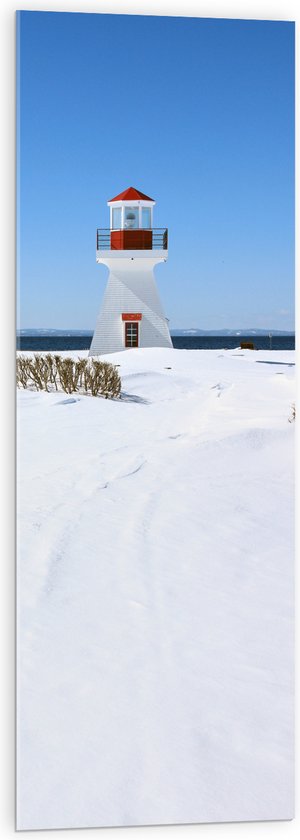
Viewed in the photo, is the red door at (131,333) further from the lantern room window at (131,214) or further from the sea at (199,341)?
the lantern room window at (131,214)

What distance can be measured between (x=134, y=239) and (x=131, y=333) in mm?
539

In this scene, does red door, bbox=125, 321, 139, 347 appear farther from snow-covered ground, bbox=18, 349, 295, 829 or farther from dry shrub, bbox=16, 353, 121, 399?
snow-covered ground, bbox=18, 349, 295, 829

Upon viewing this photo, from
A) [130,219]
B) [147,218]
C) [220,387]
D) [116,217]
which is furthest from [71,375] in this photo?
[130,219]

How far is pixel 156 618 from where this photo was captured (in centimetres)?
272

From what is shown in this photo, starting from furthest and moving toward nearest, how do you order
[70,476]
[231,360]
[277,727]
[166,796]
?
[231,360] → [70,476] → [277,727] → [166,796]

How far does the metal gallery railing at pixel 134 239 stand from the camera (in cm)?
331

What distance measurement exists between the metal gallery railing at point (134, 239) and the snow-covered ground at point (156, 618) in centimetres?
74

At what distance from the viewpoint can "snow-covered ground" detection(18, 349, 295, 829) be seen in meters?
2.50

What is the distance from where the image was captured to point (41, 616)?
2695mm

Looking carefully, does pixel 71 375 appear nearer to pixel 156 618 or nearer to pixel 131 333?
pixel 131 333

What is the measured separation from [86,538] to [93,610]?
31cm

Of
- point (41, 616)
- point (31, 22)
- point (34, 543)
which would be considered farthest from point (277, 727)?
point (31, 22)

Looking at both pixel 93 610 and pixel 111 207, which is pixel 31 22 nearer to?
pixel 111 207

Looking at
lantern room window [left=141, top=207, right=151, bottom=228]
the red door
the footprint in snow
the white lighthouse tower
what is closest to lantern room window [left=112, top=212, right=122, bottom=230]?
the white lighthouse tower
